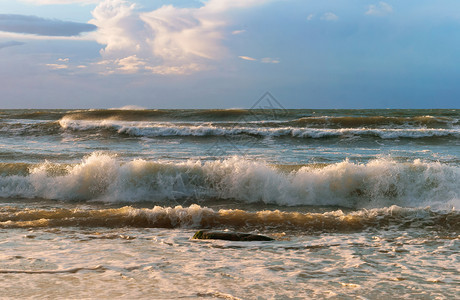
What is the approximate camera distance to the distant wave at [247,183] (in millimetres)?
A: 9555

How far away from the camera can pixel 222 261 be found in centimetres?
493

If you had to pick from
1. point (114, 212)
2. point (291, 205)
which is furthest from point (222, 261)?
point (291, 205)

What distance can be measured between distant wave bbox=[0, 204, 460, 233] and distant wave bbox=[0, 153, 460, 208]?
6.26 feet

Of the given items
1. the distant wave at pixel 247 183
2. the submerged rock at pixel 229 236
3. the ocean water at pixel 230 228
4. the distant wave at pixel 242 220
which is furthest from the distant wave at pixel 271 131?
the submerged rock at pixel 229 236

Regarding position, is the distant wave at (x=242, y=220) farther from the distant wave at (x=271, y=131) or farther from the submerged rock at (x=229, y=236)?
the distant wave at (x=271, y=131)

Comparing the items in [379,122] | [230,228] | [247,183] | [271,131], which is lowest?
[230,228]

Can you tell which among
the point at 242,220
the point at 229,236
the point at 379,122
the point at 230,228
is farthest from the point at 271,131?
the point at 229,236

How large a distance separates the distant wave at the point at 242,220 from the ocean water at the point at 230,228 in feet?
0.10

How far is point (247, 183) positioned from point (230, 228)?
3154 millimetres

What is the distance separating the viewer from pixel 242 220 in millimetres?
7312

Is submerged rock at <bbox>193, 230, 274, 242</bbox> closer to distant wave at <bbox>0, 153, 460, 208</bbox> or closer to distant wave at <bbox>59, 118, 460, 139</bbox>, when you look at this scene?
distant wave at <bbox>0, 153, 460, 208</bbox>

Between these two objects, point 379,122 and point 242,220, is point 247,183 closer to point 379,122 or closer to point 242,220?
point 242,220

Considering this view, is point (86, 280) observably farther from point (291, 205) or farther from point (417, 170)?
point (417, 170)

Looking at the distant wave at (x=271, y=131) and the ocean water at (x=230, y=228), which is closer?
the ocean water at (x=230, y=228)
